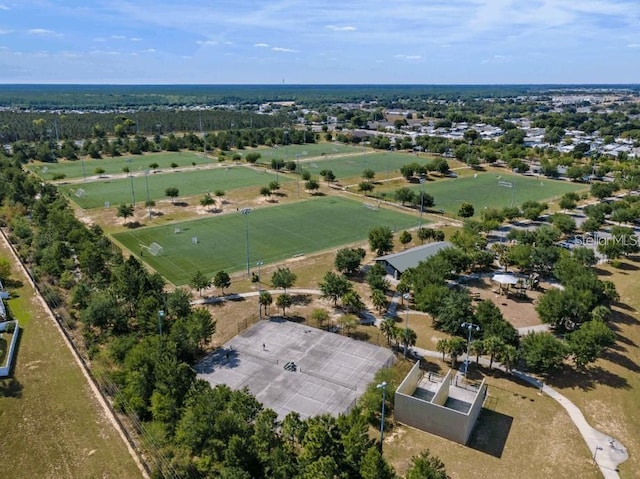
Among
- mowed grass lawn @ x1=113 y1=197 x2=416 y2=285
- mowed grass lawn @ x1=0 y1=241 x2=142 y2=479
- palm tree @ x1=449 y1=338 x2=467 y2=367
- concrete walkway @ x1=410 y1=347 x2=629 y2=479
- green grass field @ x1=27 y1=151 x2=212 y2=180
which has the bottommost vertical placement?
concrete walkway @ x1=410 y1=347 x2=629 y2=479

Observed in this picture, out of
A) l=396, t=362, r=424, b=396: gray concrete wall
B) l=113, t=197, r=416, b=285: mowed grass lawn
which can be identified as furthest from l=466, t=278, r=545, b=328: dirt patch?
l=113, t=197, r=416, b=285: mowed grass lawn

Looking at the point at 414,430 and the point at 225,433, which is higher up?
the point at 225,433

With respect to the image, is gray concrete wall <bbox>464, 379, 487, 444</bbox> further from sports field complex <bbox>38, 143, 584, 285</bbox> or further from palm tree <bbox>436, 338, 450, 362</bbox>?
sports field complex <bbox>38, 143, 584, 285</bbox>

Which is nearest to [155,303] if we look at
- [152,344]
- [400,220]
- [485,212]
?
[152,344]

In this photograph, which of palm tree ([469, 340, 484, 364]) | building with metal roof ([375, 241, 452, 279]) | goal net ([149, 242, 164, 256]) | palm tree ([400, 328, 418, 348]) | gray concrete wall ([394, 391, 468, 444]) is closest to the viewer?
gray concrete wall ([394, 391, 468, 444])

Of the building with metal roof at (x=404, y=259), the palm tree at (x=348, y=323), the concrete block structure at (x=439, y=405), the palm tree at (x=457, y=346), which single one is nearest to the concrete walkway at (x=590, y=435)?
the palm tree at (x=457, y=346)

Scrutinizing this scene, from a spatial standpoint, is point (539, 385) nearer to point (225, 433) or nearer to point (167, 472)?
point (225, 433)

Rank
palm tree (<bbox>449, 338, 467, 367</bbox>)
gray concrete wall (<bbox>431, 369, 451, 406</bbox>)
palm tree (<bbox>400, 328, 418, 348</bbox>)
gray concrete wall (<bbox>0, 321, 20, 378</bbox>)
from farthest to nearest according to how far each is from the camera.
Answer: palm tree (<bbox>400, 328, 418, 348</bbox>), palm tree (<bbox>449, 338, 467, 367</bbox>), gray concrete wall (<bbox>0, 321, 20, 378</bbox>), gray concrete wall (<bbox>431, 369, 451, 406</bbox>)
